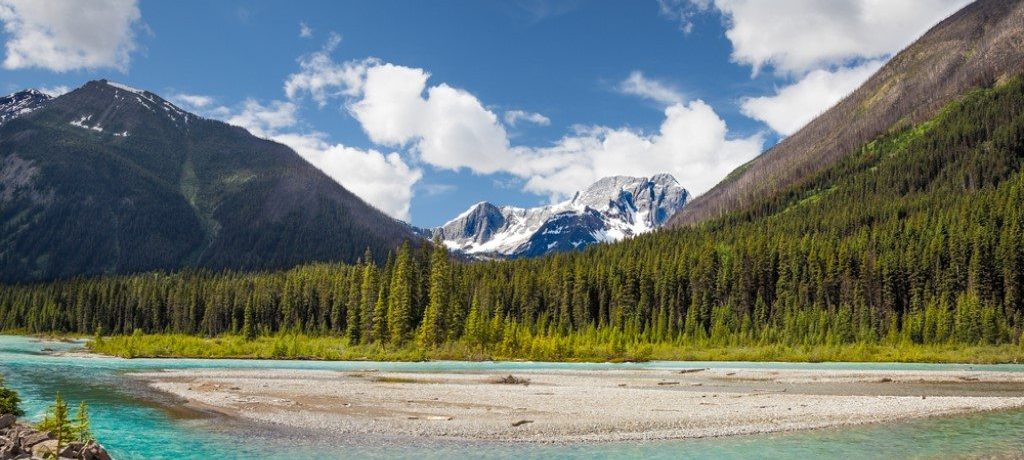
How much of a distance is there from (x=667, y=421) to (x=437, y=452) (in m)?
13.2

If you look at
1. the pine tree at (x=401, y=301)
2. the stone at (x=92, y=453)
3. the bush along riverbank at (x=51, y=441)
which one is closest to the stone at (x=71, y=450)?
the bush along riverbank at (x=51, y=441)

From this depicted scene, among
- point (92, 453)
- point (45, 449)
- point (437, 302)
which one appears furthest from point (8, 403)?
point (437, 302)

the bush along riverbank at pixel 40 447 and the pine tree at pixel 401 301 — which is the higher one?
the pine tree at pixel 401 301

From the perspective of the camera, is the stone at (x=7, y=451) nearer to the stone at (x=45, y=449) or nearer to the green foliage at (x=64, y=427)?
the stone at (x=45, y=449)

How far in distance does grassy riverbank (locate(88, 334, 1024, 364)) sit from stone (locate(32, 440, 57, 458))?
69.3 m

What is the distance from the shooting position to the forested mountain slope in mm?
102812

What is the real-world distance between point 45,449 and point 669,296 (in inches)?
4592

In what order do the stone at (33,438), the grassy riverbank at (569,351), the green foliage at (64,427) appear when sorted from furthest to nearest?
the grassy riverbank at (569,351), the stone at (33,438), the green foliage at (64,427)

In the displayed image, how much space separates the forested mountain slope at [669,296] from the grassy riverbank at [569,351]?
2.48 feet

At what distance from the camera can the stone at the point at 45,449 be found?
21456 millimetres

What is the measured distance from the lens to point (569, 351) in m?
98.0

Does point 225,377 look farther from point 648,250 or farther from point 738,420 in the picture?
point 648,250

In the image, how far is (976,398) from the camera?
43.3 meters

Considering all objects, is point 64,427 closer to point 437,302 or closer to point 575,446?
point 575,446
